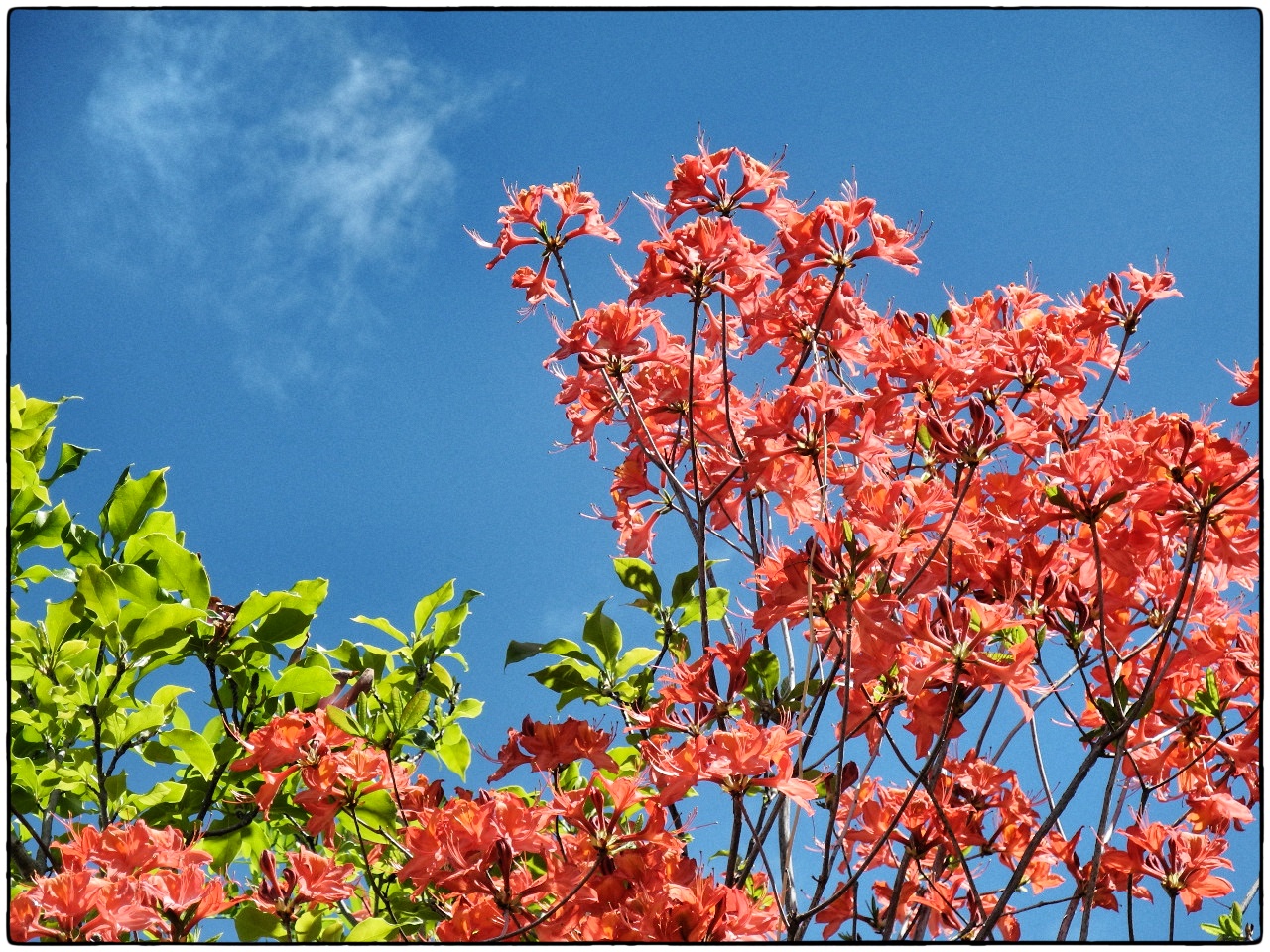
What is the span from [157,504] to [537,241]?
1.01 metres

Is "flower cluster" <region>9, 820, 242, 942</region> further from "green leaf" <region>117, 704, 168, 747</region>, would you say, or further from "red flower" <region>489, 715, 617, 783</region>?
"red flower" <region>489, 715, 617, 783</region>

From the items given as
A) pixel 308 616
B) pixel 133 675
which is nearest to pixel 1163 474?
pixel 308 616

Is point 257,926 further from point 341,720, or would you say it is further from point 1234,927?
point 1234,927

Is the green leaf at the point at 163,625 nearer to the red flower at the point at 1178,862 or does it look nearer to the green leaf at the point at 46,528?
the green leaf at the point at 46,528

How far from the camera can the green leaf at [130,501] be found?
2.19 meters

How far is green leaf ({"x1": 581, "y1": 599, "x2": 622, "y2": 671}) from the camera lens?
86.3 inches

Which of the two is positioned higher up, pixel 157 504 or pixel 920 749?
pixel 157 504

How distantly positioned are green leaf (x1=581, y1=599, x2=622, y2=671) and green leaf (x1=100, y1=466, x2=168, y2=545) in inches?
37.2

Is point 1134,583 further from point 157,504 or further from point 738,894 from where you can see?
point 157,504

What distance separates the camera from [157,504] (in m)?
2.22

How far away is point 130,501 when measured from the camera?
2.20m

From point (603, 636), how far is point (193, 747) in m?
0.81

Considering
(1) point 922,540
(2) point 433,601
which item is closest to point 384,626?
(2) point 433,601

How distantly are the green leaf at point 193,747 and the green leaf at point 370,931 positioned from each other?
0.44 meters
